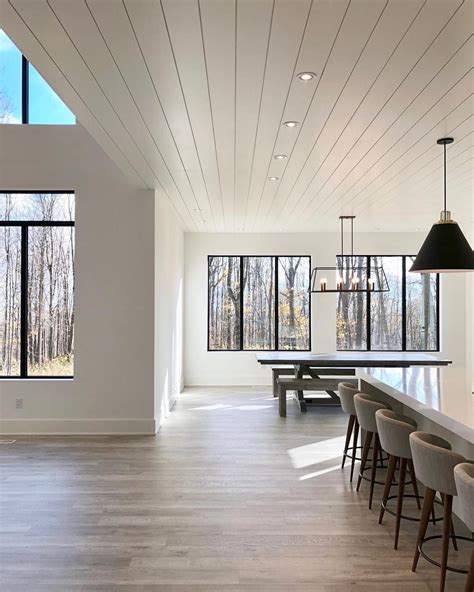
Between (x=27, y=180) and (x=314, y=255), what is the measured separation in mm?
5396

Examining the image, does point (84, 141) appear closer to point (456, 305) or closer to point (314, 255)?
point (314, 255)

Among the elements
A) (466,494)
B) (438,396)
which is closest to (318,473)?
(438,396)

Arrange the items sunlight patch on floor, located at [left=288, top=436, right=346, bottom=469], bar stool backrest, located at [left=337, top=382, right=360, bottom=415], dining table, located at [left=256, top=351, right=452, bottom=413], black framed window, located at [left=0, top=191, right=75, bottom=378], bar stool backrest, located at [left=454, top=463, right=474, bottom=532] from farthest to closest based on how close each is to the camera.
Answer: dining table, located at [left=256, top=351, right=452, bottom=413]
black framed window, located at [left=0, top=191, right=75, bottom=378]
sunlight patch on floor, located at [left=288, top=436, right=346, bottom=469]
bar stool backrest, located at [left=337, top=382, right=360, bottom=415]
bar stool backrest, located at [left=454, top=463, right=474, bottom=532]

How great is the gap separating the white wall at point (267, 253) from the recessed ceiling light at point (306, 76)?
22.3 ft

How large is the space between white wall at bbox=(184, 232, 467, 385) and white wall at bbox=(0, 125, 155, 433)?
12.4 feet

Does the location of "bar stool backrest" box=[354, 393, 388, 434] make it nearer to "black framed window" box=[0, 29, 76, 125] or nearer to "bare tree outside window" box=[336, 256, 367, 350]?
"black framed window" box=[0, 29, 76, 125]

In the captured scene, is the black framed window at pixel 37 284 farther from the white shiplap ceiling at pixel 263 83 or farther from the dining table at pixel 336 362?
the dining table at pixel 336 362

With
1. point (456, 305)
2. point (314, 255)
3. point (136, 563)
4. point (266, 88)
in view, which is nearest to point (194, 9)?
point (266, 88)

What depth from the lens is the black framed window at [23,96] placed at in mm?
6145

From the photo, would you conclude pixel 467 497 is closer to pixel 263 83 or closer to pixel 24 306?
pixel 263 83

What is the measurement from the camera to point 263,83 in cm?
307

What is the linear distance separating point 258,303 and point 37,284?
4621 mm

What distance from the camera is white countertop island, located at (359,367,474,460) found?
2.82m

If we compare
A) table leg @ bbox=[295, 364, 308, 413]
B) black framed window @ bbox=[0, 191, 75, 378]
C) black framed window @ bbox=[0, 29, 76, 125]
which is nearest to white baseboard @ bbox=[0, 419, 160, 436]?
black framed window @ bbox=[0, 191, 75, 378]
